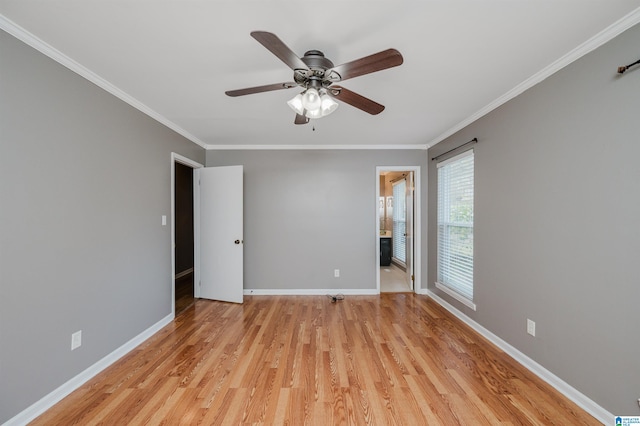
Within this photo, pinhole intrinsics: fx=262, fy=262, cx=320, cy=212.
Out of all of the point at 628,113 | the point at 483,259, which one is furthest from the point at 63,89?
the point at 483,259

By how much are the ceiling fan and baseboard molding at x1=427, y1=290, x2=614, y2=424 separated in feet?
8.04

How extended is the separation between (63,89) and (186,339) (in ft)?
8.01

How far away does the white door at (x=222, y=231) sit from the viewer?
3.88 metres

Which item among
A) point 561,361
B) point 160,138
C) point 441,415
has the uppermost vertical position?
point 160,138

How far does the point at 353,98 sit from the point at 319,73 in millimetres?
345

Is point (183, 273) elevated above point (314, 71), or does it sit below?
below

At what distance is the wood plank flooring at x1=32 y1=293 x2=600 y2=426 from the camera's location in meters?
1.71

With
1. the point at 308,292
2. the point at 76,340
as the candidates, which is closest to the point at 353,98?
the point at 76,340

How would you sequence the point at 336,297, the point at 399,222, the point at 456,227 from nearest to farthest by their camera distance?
the point at 456,227 < the point at 336,297 < the point at 399,222

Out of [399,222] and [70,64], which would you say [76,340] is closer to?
[70,64]

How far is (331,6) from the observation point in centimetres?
142

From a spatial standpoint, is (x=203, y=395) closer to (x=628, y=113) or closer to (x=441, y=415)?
(x=441, y=415)

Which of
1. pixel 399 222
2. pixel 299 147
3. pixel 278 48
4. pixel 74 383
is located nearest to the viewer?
pixel 278 48

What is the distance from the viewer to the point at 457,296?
3324mm
